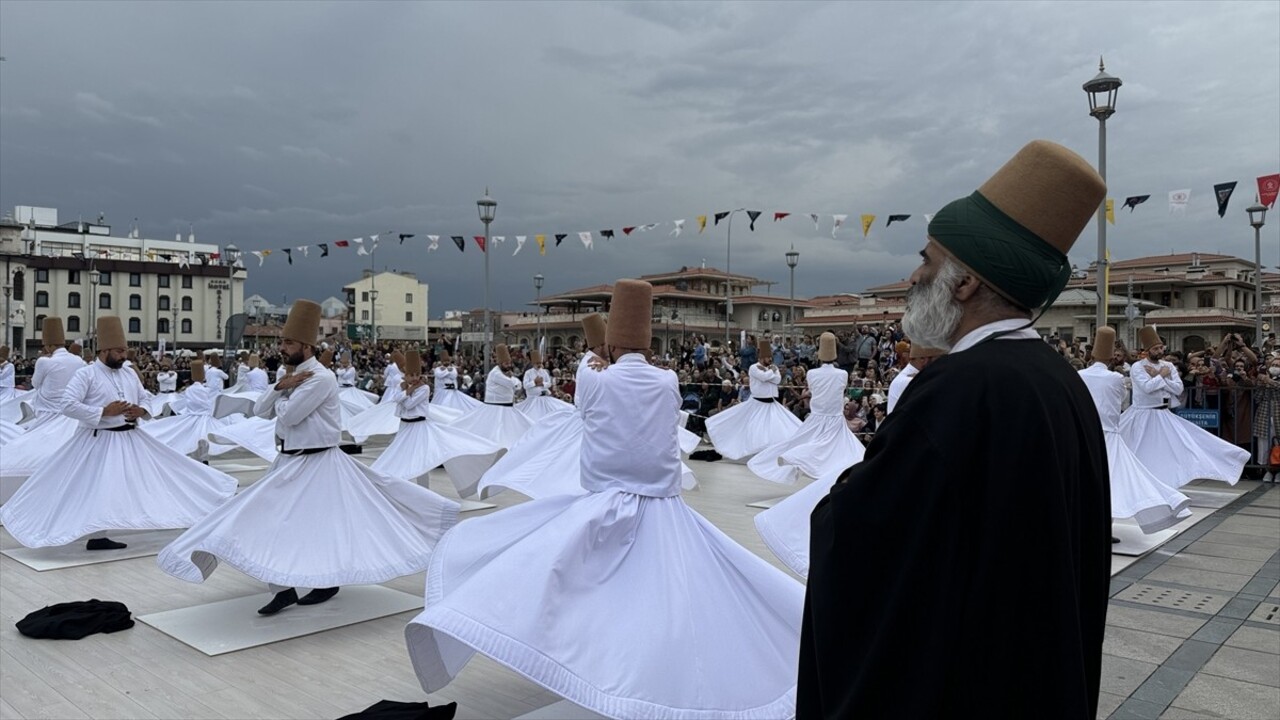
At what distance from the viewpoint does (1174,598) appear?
7281mm

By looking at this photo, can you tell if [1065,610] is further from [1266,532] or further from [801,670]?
[1266,532]

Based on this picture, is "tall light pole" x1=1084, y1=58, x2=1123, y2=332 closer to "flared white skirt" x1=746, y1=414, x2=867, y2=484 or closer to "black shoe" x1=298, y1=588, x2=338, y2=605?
"flared white skirt" x1=746, y1=414, x2=867, y2=484

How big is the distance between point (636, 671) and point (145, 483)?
6.48 meters

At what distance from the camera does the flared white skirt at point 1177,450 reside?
11992mm

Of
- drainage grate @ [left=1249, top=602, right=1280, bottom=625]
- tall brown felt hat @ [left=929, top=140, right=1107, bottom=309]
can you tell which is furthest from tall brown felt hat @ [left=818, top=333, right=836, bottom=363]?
tall brown felt hat @ [left=929, top=140, right=1107, bottom=309]

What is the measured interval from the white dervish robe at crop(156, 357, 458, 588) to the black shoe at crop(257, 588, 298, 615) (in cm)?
56

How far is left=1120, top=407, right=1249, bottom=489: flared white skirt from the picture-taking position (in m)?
12.0

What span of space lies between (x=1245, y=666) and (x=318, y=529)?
6.18 m

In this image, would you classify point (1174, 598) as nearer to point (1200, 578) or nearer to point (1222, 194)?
point (1200, 578)

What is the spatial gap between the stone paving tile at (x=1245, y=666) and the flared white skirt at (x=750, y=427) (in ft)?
31.6

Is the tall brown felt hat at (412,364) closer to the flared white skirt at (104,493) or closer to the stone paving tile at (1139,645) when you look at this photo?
the flared white skirt at (104,493)

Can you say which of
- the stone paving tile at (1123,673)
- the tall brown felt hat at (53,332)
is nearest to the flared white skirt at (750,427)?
the stone paving tile at (1123,673)

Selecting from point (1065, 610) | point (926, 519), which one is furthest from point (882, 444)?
point (1065, 610)

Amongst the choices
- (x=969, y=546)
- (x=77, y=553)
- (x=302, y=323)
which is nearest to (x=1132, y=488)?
(x=302, y=323)
